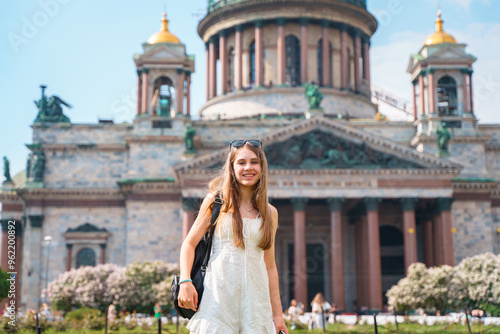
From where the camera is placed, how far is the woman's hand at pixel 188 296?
6.52 metres

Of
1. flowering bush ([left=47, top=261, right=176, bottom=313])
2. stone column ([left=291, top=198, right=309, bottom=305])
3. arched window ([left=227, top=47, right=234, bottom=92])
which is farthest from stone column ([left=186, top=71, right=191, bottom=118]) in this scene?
flowering bush ([left=47, top=261, right=176, bottom=313])

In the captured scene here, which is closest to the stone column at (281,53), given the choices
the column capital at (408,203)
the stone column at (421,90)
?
the stone column at (421,90)

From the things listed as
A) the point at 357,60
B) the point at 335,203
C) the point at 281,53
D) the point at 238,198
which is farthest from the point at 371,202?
the point at 238,198

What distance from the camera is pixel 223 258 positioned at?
6789 mm

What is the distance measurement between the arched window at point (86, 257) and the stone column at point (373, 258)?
19022 mm

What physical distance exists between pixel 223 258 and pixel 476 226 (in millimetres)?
43979

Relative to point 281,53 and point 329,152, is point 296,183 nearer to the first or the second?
point 329,152

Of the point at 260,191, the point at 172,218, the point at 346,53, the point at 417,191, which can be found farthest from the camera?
the point at 346,53

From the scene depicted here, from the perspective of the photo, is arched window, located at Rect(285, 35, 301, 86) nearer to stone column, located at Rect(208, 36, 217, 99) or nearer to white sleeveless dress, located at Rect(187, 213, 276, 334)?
stone column, located at Rect(208, 36, 217, 99)

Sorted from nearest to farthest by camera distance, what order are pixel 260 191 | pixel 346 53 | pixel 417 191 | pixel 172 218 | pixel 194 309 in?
1. pixel 194 309
2. pixel 260 191
3. pixel 417 191
4. pixel 172 218
5. pixel 346 53

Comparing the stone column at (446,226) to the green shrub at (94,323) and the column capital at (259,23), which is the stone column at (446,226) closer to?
the green shrub at (94,323)

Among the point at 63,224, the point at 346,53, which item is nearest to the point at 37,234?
the point at 63,224

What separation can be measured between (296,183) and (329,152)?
286 cm

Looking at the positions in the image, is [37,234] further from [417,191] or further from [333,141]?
[417,191]
